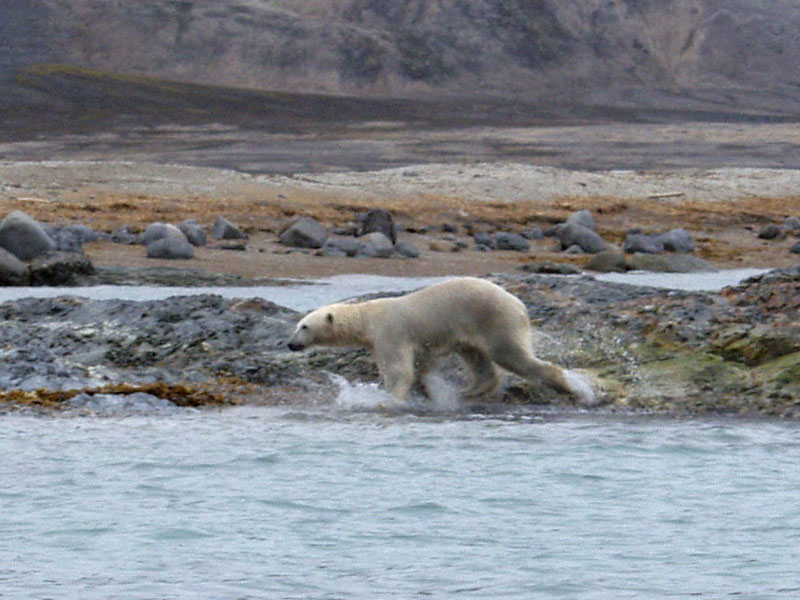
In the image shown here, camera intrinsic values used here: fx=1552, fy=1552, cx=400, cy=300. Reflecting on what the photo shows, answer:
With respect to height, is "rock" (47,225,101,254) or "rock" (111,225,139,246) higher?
"rock" (47,225,101,254)

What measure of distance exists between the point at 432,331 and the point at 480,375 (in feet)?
2.23

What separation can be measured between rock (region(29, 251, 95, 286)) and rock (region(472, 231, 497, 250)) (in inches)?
333

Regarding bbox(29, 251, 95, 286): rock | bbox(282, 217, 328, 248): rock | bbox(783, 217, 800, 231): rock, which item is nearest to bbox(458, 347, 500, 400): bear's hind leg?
bbox(29, 251, 95, 286): rock

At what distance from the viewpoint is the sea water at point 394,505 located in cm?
697

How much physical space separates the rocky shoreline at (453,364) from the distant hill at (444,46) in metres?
72.6

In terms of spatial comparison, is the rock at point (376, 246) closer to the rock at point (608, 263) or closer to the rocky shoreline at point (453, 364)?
the rock at point (608, 263)

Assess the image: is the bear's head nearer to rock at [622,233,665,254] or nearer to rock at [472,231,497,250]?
rock at [472,231,497,250]

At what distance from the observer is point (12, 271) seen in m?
19.8

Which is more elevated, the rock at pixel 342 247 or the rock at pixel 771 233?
the rock at pixel 342 247

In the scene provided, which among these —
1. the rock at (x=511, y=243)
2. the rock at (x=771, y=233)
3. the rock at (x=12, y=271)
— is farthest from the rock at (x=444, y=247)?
the rock at (x=12, y=271)

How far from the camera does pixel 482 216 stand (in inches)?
1223

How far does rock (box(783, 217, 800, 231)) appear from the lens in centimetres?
3192

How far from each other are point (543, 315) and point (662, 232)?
17.7 meters

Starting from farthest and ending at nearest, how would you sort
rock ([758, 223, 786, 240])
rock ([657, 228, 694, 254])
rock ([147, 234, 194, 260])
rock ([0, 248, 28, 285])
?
rock ([758, 223, 786, 240]) → rock ([657, 228, 694, 254]) → rock ([147, 234, 194, 260]) → rock ([0, 248, 28, 285])
